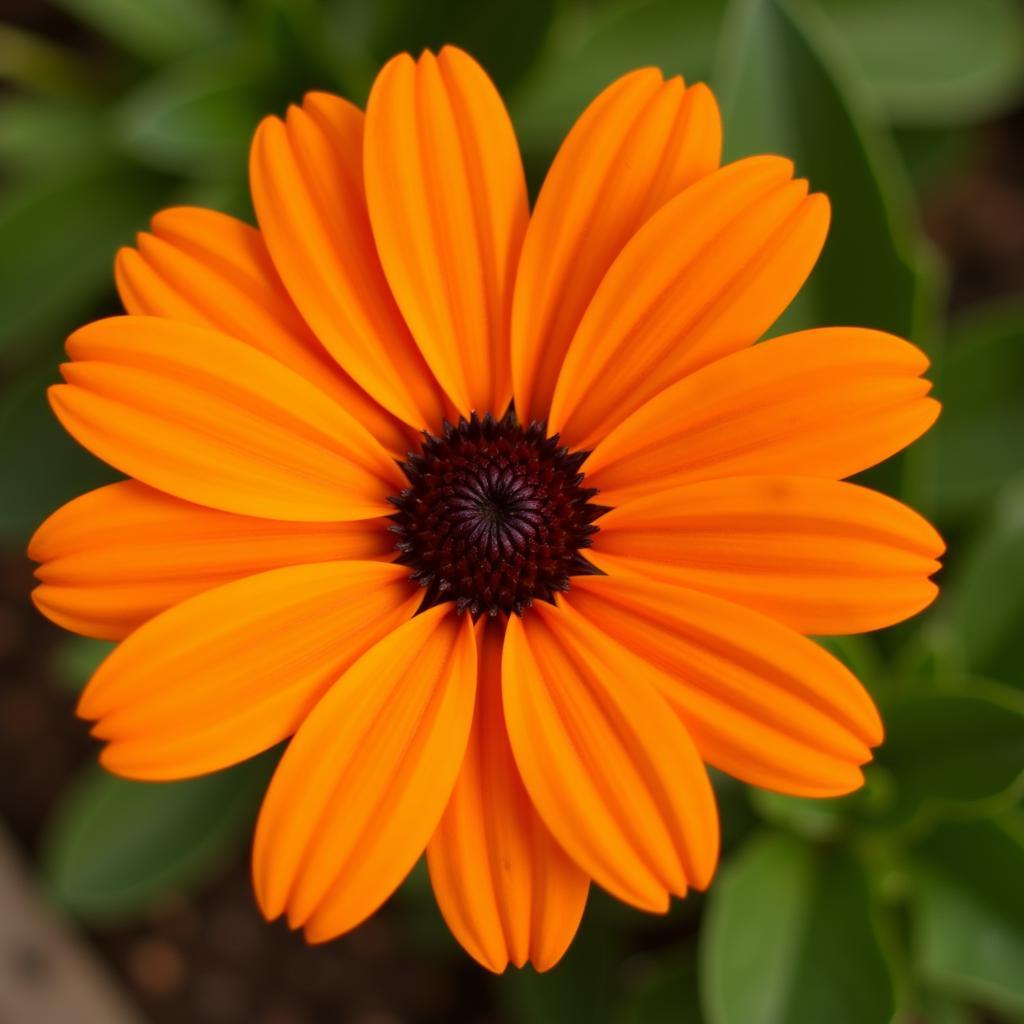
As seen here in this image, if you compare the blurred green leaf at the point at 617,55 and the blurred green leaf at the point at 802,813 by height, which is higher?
the blurred green leaf at the point at 617,55

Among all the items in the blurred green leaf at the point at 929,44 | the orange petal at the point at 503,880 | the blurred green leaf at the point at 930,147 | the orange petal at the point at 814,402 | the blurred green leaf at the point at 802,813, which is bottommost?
the blurred green leaf at the point at 802,813

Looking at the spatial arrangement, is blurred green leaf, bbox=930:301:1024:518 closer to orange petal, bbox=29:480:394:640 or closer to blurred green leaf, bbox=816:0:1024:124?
blurred green leaf, bbox=816:0:1024:124

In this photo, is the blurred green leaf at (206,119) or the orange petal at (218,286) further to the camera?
the blurred green leaf at (206,119)

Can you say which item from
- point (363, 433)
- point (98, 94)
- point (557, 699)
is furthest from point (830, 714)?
point (98, 94)

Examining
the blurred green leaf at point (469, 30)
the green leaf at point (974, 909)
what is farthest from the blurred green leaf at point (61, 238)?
the green leaf at point (974, 909)

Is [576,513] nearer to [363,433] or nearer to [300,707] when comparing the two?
[363,433]

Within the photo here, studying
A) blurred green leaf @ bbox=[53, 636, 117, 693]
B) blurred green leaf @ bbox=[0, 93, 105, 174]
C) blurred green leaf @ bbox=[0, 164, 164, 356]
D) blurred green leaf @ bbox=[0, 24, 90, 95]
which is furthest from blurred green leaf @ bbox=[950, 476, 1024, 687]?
blurred green leaf @ bbox=[0, 24, 90, 95]

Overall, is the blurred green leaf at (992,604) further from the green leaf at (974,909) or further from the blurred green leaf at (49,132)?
the blurred green leaf at (49,132)
